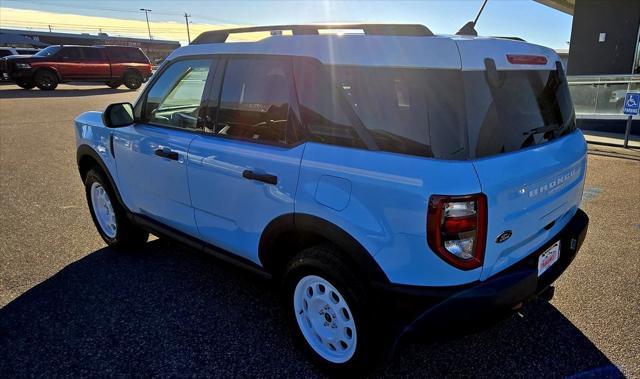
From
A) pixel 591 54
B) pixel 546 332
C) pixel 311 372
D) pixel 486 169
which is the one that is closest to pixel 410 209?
pixel 486 169

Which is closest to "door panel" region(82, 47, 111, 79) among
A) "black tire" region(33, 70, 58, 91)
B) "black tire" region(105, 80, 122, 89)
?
"black tire" region(105, 80, 122, 89)

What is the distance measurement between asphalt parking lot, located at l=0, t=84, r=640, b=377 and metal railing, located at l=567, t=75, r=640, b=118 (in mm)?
7428

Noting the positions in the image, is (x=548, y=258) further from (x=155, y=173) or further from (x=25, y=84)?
(x=25, y=84)

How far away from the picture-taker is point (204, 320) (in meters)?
2.96

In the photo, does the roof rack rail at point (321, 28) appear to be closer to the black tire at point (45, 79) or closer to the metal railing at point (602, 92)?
the metal railing at point (602, 92)

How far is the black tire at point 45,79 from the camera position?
21.0m

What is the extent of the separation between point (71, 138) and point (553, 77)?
10.2 meters

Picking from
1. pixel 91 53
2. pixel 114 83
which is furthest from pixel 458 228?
pixel 114 83

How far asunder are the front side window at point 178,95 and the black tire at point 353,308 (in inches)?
51.5

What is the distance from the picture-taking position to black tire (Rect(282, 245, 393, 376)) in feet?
7.00

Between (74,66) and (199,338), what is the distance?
22.6 m

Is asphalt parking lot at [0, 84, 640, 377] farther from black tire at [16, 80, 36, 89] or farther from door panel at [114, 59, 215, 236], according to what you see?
black tire at [16, 80, 36, 89]

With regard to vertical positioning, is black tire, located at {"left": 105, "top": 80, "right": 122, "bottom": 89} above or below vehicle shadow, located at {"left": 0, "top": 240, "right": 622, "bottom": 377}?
above

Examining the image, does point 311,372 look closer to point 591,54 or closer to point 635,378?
point 635,378
